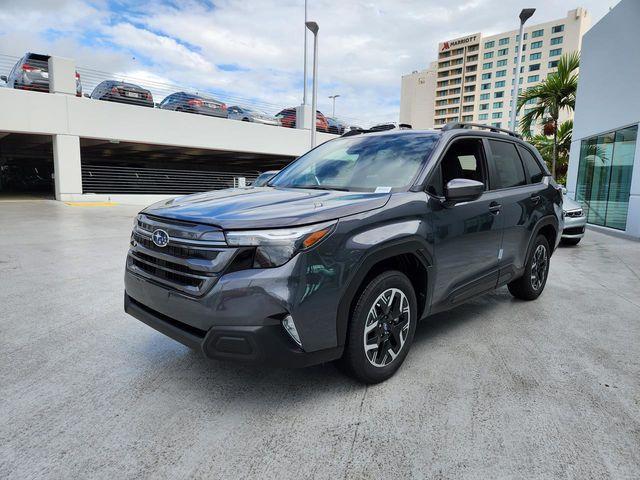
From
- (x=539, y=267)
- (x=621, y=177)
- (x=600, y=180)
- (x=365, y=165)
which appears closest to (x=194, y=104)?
(x=600, y=180)

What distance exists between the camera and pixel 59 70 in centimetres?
1639

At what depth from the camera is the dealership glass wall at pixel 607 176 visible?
12.5 metres

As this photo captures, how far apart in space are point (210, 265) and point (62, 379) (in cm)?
155

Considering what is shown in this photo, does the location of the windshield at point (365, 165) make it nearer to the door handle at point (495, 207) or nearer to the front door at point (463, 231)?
the front door at point (463, 231)

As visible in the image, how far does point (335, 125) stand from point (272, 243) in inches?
1035

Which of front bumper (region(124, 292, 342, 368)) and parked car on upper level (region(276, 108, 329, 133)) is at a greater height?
parked car on upper level (region(276, 108, 329, 133))

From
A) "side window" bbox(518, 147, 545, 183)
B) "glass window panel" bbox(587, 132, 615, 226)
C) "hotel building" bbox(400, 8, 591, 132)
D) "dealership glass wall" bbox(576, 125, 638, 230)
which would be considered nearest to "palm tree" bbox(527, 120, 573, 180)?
"dealership glass wall" bbox(576, 125, 638, 230)

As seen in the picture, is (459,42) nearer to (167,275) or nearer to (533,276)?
(533,276)

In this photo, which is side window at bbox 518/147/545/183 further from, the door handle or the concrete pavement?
the concrete pavement

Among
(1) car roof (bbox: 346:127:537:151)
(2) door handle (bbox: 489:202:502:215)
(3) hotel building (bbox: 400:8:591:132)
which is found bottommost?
(2) door handle (bbox: 489:202:502:215)

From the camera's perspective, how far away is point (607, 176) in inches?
546

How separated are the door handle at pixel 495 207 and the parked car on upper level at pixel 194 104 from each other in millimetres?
19113

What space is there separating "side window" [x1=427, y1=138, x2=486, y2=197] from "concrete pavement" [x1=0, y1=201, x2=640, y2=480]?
136 centimetres

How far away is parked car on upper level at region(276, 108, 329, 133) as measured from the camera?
2533 cm
